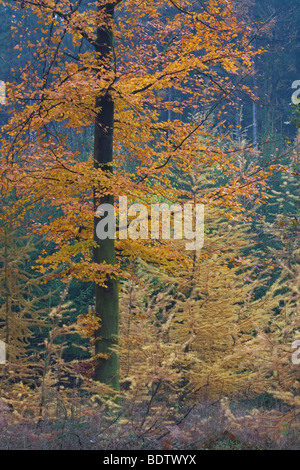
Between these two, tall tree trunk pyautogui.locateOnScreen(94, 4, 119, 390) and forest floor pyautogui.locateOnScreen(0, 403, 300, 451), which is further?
tall tree trunk pyautogui.locateOnScreen(94, 4, 119, 390)

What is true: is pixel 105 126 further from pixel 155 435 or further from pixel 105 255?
pixel 155 435

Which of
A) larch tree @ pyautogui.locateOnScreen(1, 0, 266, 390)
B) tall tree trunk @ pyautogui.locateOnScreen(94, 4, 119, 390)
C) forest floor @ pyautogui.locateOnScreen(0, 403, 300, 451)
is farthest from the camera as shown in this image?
tall tree trunk @ pyautogui.locateOnScreen(94, 4, 119, 390)

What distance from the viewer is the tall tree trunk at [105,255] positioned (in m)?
10.3

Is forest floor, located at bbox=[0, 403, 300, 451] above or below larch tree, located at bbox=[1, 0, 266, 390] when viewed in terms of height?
below

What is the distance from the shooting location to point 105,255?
1052cm

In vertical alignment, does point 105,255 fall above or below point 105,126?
below

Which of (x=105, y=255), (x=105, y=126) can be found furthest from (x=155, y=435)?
(x=105, y=126)

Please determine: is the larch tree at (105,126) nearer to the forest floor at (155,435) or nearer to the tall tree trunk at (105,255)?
the tall tree trunk at (105,255)

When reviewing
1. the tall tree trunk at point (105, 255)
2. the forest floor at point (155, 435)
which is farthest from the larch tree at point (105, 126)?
the forest floor at point (155, 435)

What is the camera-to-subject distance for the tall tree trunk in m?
10.3

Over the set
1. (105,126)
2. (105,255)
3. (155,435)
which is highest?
(105,126)

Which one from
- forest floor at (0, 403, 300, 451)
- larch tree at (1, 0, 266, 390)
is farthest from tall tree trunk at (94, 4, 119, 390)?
forest floor at (0, 403, 300, 451)

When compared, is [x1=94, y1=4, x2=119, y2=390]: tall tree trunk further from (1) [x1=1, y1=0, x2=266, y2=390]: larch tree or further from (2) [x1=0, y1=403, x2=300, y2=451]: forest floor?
(2) [x1=0, y1=403, x2=300, y2=451]: forest floor
